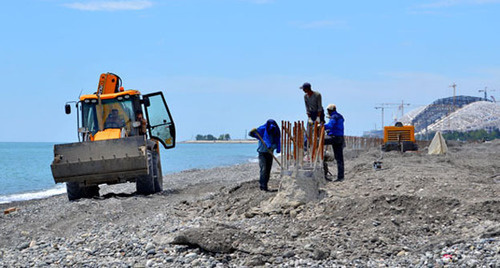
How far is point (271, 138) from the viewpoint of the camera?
40.7 feet

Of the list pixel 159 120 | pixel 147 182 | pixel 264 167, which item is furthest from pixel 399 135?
pixel 264 167

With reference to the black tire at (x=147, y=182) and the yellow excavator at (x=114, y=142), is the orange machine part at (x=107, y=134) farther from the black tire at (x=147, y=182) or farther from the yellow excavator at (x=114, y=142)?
the black tire at (x=147, y=182)

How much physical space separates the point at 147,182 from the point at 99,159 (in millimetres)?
1648

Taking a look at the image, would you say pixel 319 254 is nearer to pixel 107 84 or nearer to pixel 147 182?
pixel 147 182

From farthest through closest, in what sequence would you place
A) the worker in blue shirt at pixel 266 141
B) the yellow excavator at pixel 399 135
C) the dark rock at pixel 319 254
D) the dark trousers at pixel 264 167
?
1. the yellow excavator at pixel 399 135
2. the dark trousers at pixel 264 167
3. the worker in blue shirt at pixel 266 141
4. the dark rock at pixel 319 254

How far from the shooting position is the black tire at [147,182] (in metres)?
14.8

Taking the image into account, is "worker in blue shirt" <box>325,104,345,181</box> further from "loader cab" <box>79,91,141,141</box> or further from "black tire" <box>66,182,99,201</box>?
"black tire" <box>66,182,99,201</box>

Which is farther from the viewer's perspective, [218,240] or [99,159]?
[99,159]

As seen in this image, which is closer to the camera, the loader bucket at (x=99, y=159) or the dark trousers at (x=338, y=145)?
the dark trousers at (x=338, y=145)

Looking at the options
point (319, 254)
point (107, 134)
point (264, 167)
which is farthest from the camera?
point (107, 134)

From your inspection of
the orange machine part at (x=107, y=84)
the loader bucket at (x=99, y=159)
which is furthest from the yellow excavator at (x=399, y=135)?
the loader bucket at (x=99, y=159)

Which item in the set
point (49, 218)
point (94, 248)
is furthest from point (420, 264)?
point (49, 218)

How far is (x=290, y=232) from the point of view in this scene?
851 centimetres

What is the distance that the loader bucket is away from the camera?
13.7 m
